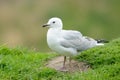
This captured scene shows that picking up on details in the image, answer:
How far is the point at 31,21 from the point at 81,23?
202cm

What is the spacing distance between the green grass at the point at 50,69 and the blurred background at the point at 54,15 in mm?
9318

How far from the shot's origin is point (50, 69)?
10258 mm

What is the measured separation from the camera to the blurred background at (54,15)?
22.2m

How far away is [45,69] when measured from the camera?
10242 mm

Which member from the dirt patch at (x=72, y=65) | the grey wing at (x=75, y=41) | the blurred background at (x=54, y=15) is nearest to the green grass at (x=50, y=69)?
the dirt patch at (x=72, y=65)

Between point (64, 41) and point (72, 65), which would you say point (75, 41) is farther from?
point (72, 65)

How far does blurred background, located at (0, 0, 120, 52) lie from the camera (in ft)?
73.0

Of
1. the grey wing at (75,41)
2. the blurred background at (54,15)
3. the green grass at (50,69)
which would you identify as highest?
the blurred background at (54,15)

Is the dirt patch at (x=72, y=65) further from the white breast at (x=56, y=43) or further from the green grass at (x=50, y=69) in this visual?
the white breast at (x=56, y=43)

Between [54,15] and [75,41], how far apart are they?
13.0 meters

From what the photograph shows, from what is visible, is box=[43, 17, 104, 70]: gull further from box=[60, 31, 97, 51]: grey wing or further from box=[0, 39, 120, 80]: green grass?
box=[0, 39, 120, 80]: green grass

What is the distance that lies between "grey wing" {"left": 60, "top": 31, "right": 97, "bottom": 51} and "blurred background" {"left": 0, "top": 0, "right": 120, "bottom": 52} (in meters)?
10.1

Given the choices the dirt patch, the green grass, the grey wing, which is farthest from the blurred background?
the grey wing

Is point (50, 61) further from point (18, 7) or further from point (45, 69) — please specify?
point (18, 7)
